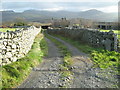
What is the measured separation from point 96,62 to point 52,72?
3228mm

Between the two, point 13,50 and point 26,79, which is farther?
point 13,50

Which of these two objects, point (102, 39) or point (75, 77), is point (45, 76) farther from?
point (102, 39)

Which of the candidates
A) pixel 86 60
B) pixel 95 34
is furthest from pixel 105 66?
pixel 95 34

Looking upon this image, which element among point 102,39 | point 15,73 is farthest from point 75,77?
point 102,39

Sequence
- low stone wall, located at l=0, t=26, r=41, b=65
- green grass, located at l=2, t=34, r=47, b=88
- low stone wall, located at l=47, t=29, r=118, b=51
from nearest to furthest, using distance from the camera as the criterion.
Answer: green grass, located at l=2, t=34, r=47, b=88
low stone wall, located at l=0, t=26, r=41, b=65
low stone wall, located at l=47, t=29, r=118, b=51

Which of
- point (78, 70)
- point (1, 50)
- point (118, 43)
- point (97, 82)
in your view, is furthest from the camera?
point (118, 43)

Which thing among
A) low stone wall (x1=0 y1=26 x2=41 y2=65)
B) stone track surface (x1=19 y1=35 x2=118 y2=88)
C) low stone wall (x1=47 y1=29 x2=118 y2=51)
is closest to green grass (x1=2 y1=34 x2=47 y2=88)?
stone track surface (x1=19 y1=35 x2=118 y2=88)

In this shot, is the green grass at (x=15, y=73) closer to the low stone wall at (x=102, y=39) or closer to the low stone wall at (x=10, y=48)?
the low stone wall at (x=10, y=48)

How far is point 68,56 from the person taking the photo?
13352 mm

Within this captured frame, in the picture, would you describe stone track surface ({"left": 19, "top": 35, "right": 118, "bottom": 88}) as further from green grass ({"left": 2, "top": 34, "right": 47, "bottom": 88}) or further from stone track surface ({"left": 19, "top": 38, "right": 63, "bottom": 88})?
green grass ({"left": 2, "top": 34, "right": 47, "bottom": 88})

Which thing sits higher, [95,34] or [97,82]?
[95,34]

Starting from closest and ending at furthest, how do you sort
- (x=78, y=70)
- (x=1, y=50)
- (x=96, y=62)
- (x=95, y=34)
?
(x=1, y=50)
(x=78, y=70)
(x=96, y=62)
(x=95, y=34)

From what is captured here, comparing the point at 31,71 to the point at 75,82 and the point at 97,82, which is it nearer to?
the point at 75,82

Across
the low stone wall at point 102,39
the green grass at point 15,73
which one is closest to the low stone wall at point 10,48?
the green grass at point 15,73
